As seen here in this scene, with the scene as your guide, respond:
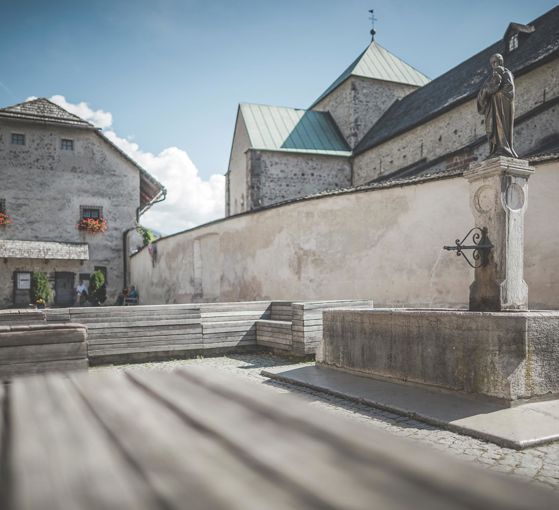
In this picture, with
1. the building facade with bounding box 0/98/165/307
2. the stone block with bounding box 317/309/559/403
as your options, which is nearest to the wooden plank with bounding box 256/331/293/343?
the stone block with bounding box 317/309/559/403

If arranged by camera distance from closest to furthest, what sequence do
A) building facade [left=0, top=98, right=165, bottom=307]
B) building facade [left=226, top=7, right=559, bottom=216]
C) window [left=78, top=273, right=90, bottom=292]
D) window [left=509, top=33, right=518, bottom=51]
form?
building facade [left=226, top=7, right=559, bottom=216] → window [left=509, top=33, right=518, bottom=51] → building facade [left=0, top=98, right=165, bottom=307] → window [left=78, top=273, right=90, bottom=292]

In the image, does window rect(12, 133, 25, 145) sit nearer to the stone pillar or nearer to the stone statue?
the stone statue

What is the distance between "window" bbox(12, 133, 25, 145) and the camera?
2259cm

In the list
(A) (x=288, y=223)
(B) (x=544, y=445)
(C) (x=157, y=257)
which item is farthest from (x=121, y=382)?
(C) (x=157, y=257)

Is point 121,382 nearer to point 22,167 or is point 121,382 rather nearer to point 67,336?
point 67,336

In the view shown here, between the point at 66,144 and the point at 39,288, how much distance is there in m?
7.45

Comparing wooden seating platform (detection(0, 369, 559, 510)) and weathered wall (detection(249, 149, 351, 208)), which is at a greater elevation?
weathered wall (detection(249, 149, 351, 208))

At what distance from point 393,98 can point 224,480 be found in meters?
30.4

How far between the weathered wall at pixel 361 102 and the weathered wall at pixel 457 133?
2.38 meters

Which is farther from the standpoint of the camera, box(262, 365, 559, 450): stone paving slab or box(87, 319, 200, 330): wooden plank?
box(87, 319, 200, 330): wooden plank

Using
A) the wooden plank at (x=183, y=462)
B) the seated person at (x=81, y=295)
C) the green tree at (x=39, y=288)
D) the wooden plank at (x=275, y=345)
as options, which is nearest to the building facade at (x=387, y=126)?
the seated person at (x=81, y=295)

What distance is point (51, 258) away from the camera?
21969 millimetres

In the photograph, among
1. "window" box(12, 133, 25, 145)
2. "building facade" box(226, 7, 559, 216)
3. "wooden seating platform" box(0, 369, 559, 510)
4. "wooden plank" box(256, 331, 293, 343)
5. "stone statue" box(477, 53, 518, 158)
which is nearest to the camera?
"wooden seating platform" box(0, 369, 559, 510)

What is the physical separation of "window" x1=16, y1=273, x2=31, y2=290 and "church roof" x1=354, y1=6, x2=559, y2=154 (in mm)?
17969
